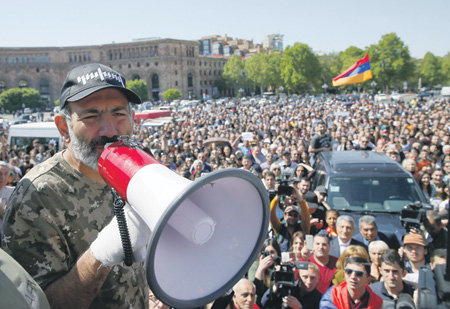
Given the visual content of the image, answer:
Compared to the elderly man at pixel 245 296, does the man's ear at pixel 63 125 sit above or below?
above

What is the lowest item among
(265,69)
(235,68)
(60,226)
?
(60,226)

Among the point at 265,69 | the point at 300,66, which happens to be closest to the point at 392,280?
the point at 300,66

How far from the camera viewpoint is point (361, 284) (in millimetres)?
3414

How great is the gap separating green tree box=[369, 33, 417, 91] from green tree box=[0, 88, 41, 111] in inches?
2395

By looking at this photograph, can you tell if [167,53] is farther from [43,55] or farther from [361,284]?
[361,284]

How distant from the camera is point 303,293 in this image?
3816 millimetres

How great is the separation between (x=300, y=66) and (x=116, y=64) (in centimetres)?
4747

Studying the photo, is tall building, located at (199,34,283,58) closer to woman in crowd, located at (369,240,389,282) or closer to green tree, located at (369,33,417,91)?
green tree, located at (369,33,417,91)

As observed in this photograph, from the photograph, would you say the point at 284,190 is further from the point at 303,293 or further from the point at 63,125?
the point at 63,125

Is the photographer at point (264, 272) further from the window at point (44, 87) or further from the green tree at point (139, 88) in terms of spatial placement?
the window at point (44, 87)

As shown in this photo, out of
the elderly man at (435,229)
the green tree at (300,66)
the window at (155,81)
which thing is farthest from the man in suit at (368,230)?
the window at (155,81)

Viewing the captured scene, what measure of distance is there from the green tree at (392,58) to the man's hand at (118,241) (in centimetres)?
6539

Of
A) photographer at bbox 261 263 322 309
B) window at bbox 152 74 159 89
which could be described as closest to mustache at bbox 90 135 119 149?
photographer at bbox 261 263 322 309

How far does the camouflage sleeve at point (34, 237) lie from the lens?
1614 millimetres
